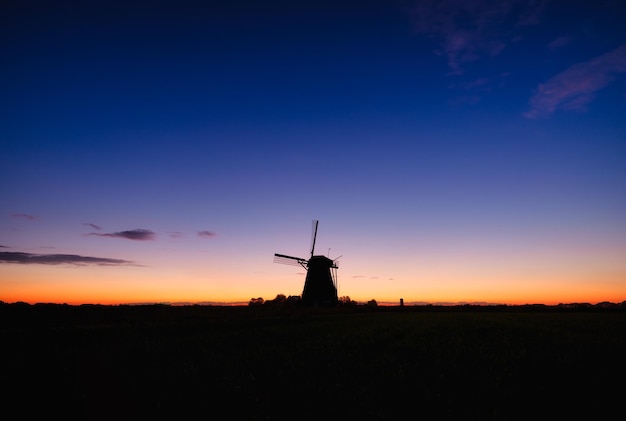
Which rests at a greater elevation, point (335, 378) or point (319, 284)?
point (319, 284)

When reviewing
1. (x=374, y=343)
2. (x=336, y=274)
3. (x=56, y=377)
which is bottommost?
(x=56, y=377)

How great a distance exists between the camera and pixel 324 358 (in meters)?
15.2

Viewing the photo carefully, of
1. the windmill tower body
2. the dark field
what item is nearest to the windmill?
the windmill tower body

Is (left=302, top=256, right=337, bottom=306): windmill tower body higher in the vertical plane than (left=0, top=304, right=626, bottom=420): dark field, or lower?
higher

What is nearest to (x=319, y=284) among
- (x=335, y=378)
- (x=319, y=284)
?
(x=319, y=284)

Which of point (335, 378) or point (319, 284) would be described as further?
point (319, 284)

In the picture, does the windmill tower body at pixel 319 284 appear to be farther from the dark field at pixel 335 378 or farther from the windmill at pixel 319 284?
the dark field at pixel 335 378

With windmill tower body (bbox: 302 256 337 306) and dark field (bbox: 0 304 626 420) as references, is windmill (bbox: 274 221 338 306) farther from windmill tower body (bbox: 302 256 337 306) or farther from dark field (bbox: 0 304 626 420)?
dark field (bbox: 0 304 626 420)

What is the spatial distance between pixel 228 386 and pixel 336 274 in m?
54.5

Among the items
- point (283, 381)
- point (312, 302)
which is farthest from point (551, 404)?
point (312, 302)

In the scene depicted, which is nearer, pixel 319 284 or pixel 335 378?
pixel 335 378

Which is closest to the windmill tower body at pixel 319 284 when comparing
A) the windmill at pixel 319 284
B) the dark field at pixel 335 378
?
the windmill at pixel 319 284

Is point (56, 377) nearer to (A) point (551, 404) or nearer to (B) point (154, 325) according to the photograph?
(A) point (551, 404)

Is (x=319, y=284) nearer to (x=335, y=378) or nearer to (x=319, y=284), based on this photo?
(x=319, y=284)
